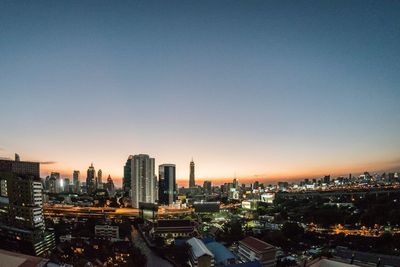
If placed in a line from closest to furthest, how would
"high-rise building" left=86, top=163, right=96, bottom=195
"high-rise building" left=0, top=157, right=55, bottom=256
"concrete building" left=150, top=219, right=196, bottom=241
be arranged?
"high-rise building" left=0, top=157, right=55, bottom=256
"concrete building" left=150, top=219, right=196, bottom=241
"high-rise building" left=86, top=163, right=96, bottom=195

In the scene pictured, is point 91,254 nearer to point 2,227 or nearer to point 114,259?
point 114,259

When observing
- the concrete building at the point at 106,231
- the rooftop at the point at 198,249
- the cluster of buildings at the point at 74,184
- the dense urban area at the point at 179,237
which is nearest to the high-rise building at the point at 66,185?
the cluster of buildings at the point at 74,184

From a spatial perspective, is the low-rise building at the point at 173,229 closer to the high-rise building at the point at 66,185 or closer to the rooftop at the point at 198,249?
the rooftop at the point at 198,249

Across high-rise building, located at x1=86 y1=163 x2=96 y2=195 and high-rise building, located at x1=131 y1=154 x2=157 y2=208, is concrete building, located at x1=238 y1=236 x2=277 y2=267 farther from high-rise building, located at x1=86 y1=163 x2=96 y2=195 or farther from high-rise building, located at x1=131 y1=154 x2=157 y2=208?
high-rise building, located at x1=86 y1=163 x2=96 y2=195

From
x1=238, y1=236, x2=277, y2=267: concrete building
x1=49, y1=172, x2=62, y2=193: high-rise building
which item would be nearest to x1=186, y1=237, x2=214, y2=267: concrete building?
x1=238, y1=236, x2=277, y2=267: concrete building

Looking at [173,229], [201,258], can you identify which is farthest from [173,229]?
[201,258]
